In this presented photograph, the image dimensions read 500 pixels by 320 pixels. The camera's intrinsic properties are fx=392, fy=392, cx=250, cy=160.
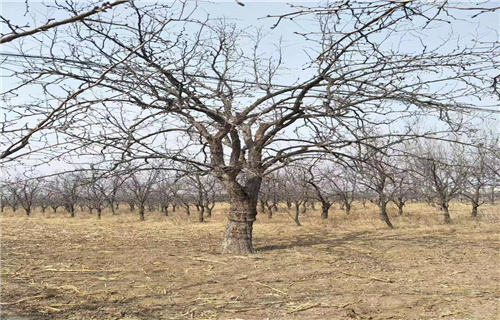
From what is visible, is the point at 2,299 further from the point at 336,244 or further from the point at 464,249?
the point at 464,249

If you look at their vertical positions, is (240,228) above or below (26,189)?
below

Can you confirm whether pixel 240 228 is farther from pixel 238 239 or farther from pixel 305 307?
pixel 305 307

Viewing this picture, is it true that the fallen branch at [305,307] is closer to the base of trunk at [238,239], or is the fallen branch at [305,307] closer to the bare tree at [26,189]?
the bare tree at [26,189]

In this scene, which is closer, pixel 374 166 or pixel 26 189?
pixel 374 166

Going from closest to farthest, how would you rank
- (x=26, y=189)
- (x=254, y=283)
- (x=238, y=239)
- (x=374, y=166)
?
(x=254, y=283)
(x=374, y=166)
(x=238, y=239)
(x=26, y=189)

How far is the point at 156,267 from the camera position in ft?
19.1

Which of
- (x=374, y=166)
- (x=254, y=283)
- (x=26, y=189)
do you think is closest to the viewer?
(x=254, y=283)

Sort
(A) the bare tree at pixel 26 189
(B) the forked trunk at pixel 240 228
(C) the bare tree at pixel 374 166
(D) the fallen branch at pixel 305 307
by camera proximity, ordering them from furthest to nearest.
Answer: (B) the forked trunk at pixel 240 228, (C) the bare tree at pixel 374 166, (D) the fallen branch at pixel 305 307, (A) the bare tree at pixel 26 189

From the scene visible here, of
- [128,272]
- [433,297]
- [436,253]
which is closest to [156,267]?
[128,272]

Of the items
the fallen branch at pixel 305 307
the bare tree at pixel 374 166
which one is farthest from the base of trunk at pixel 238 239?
the fallen branch at pixel 305 307

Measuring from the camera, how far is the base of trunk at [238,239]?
7.07 m

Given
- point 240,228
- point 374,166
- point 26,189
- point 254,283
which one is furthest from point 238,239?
point 26,189

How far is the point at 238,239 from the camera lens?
7.07 m

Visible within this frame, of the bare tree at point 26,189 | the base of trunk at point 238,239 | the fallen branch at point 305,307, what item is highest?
the bare tree at point 26,189
